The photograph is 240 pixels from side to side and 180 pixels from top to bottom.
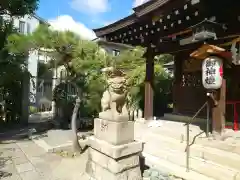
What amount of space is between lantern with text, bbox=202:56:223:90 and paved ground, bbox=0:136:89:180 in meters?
4.09

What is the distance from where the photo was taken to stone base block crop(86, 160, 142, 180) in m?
4.22

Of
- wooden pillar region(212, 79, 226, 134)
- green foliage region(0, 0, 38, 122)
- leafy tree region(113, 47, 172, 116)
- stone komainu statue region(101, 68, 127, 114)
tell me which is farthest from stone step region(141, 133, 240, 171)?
green foliage region(0, 0, 38, 122)

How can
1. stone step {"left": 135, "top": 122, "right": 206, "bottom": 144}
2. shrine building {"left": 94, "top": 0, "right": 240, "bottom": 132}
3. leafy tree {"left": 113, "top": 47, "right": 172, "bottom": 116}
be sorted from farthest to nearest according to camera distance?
1. leafy tree {"left": 113, "top": 47, "right": 172, "bottom": 116}
2. stone step {"left": 135, "top": 122, "right": 206, "bottom": 144}
3. shrine building {"left": 94, "top": 0, "right": 240, "bottom": 132}

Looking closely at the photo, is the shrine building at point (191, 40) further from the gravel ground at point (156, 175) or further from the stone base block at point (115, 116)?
the stone base block at point (115, 116)

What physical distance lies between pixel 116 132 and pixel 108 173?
894 millimetres

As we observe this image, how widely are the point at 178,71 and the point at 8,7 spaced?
8312 millimetres

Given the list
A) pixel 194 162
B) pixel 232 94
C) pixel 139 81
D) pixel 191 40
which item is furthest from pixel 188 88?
pixel 194 162

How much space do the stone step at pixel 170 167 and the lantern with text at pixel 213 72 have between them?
7.79ft

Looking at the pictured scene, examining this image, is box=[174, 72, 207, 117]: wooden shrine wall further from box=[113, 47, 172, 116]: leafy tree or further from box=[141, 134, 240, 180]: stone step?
box=[141, 134, 240, 180]: stone step

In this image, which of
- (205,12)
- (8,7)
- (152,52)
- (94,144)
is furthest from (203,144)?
(8,7)

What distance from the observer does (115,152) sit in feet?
13.4

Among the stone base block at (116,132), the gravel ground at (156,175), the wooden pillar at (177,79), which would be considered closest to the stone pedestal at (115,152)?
the stone base block at (116,132)

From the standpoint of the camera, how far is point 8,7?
9188mm

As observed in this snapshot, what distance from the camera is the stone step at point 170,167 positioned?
4383mm
